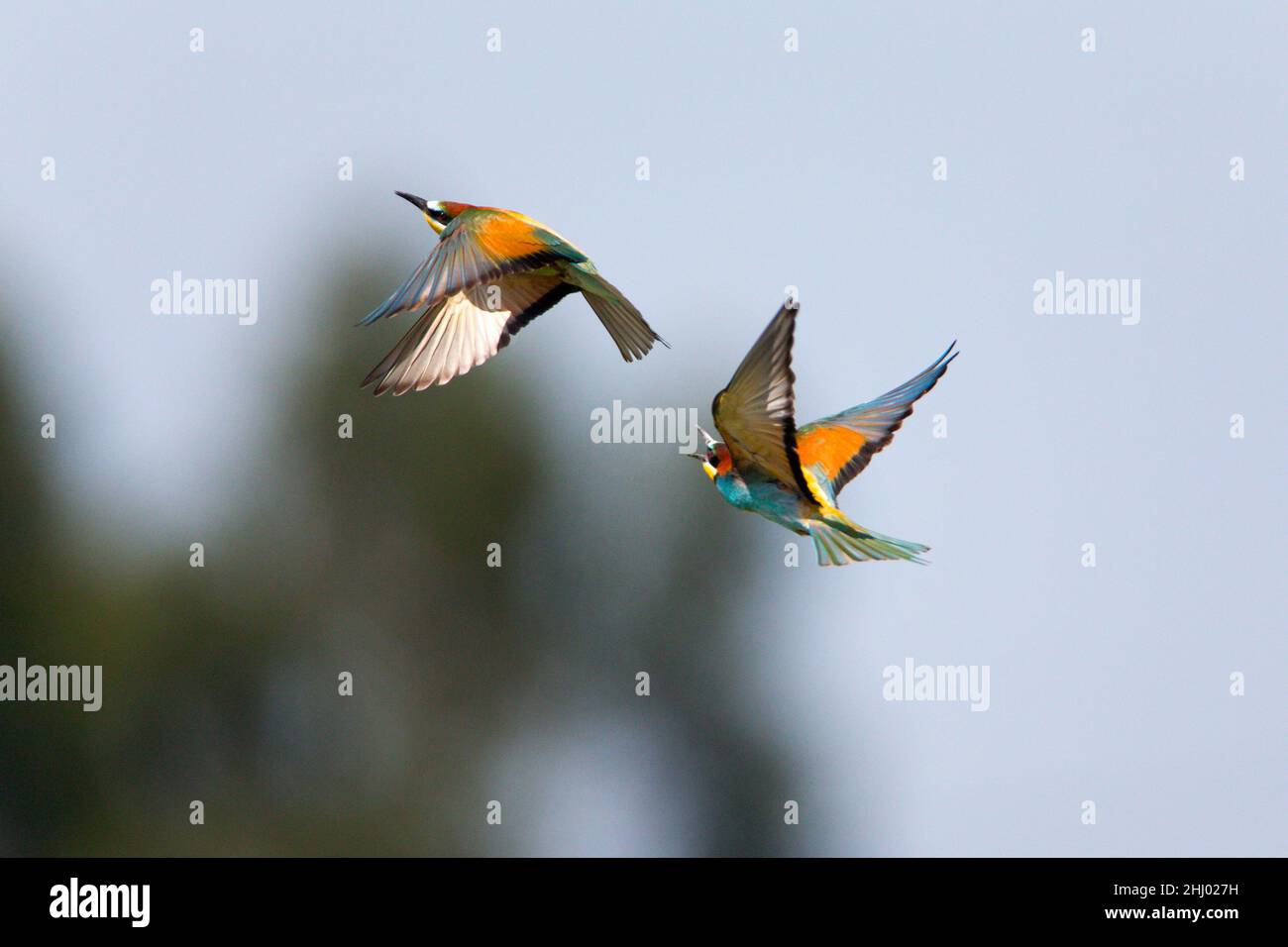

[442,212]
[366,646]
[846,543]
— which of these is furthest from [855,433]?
[366,646]

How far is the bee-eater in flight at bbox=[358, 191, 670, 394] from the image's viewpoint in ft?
20.1

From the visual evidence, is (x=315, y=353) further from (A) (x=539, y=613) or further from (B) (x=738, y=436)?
Answer: (B) (x=738, y=436)

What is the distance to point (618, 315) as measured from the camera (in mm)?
6262

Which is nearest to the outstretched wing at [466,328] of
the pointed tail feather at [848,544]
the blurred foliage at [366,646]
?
the pointed tail feather at [848,544]

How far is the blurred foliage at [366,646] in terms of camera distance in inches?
758

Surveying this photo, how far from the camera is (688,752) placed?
20.7 meters

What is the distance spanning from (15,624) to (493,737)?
5.17 meters

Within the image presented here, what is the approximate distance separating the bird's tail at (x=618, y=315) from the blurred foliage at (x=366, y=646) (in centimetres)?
1201

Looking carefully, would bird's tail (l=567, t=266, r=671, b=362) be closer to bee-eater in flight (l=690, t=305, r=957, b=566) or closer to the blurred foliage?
bee-eater in flight (l=690, t=305, r=957, b=566)

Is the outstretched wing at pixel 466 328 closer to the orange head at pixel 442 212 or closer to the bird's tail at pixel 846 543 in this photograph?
the orange head at pixel 442 212

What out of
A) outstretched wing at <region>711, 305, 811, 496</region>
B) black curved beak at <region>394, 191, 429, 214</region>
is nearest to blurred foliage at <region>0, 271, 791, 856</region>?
black curved beak at <region>394, 191, 429, 214</region>

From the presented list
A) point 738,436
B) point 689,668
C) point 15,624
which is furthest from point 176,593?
point 738,436

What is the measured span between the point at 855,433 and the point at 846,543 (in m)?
0.84

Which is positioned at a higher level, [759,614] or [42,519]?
[42,519]
